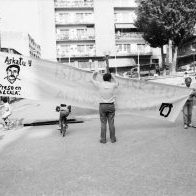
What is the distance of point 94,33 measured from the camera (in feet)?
206

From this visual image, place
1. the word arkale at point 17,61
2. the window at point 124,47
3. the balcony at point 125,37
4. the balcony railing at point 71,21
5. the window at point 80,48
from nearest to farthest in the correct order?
1. the word arkale at point 17,61
2. the balcony railing at point 71,21
3. the window at point 80,48
4. the balcony at point 125,37
5. the window at point 124,47

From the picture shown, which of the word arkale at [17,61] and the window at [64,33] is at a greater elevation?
the window at [64,33]

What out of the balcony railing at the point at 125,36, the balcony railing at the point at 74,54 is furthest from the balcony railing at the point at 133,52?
the balcony railing at the point at 74,54

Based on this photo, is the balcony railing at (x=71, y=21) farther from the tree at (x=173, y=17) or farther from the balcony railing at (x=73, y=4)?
the tree at (x=173, y=17)

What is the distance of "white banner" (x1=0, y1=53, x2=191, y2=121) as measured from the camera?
10.8m

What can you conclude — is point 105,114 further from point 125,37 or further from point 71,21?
point 125,37

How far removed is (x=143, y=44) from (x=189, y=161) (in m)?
59.0

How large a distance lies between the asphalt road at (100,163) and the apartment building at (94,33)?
2023 inches

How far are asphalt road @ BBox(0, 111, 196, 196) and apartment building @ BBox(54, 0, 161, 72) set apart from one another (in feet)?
169

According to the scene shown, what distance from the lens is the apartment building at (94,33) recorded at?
61625 mm

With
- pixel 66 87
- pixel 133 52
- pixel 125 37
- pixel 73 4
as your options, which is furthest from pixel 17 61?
pixel 133 52

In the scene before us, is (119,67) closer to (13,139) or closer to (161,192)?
(13,139)

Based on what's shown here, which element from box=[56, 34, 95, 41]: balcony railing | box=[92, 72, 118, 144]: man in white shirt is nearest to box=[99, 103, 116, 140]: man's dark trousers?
box=[92, 72, 118, 144]: man in white shirt

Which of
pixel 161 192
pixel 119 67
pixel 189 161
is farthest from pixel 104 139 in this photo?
pixel 119 67
